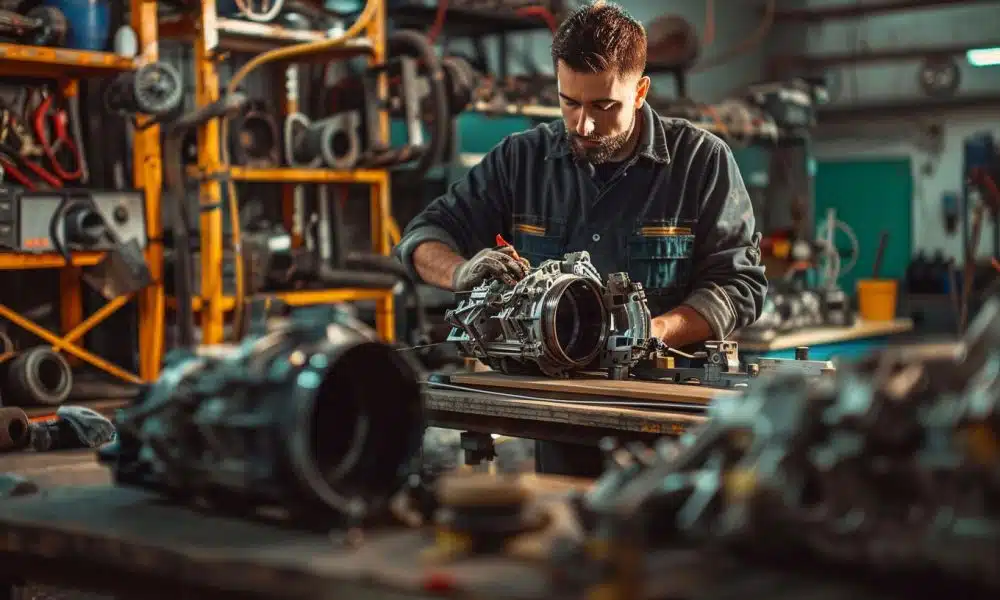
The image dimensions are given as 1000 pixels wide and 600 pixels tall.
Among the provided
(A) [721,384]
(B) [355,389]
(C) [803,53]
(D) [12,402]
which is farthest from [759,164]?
(B) [355,389]

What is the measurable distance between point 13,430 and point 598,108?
1483 millimetres

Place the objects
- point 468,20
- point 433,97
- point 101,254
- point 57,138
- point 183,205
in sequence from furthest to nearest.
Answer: point 468,20
point 433,97
point 57,138
point 183,205
point 101,254

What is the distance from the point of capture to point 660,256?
123 inches

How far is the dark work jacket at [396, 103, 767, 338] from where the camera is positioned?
3082 mm

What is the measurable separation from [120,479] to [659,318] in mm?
1591

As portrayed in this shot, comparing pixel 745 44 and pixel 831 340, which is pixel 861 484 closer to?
pixel 831 340

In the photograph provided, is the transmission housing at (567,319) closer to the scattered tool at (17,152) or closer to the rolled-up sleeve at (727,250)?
the rolled-up sleeve at (727,250)

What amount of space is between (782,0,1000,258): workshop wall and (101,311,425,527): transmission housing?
33.1 feet

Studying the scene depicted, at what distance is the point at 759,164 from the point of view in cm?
863

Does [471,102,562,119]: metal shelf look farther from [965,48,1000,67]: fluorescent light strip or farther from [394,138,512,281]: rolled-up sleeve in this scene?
[965,48,1000,67]: fluorescent light strip

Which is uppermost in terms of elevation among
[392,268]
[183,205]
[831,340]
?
[183,205]

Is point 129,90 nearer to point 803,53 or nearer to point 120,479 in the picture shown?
point 120,479

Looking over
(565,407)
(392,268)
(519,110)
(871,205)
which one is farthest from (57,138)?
(871,205)

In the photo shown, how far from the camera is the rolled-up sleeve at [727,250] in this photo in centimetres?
303
